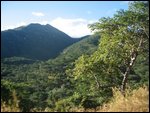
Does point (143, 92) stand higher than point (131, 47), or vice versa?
point (131, 47)

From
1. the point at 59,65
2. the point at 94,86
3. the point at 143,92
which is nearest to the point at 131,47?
the point at 94,86

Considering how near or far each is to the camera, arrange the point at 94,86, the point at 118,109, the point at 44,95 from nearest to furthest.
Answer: the point at 118,109, the point at 94,86, the point at 44,95

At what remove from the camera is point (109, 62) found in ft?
56.2

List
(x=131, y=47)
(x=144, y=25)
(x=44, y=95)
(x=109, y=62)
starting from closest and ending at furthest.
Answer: (x=144, y=25)
(x=131, y=47)
(x=109, y=62)
(x=44, y=95)

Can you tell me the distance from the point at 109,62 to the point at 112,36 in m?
1.57

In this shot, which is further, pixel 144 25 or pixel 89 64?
pixel 89 64

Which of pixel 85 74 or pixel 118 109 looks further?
pixel 85 74

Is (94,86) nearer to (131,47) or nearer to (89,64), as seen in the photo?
(89,64)

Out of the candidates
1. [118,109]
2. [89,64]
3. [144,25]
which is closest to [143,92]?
[118,109]

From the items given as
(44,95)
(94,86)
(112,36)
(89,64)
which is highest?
(112,36)

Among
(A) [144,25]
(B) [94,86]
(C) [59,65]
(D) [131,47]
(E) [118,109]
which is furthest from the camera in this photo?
(C) [59,65]

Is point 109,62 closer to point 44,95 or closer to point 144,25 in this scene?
point 144,25

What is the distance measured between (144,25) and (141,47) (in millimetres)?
1254

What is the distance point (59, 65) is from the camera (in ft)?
487
